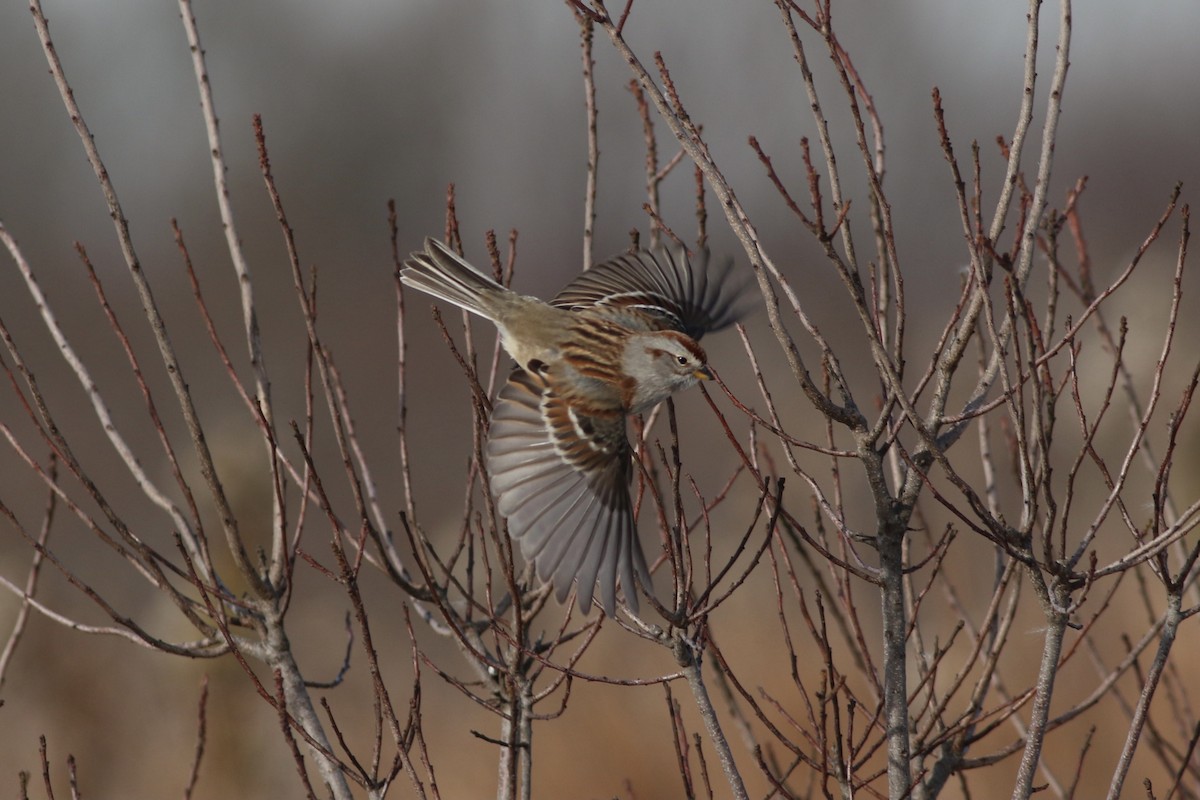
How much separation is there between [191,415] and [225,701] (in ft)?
24.2

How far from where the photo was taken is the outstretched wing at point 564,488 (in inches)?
118

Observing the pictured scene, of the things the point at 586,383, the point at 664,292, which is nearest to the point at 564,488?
the point at 586,383

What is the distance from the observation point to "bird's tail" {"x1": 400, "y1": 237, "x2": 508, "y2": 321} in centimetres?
411

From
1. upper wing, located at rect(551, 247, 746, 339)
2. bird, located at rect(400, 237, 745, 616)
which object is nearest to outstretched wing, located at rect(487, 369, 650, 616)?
bird, located at rect(400, 237, 745, 616)

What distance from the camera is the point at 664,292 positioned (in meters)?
4.16

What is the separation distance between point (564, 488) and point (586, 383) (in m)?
0.41

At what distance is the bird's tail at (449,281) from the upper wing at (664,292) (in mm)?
279

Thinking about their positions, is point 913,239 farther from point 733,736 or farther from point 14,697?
point 14,697

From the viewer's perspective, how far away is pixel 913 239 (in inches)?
925

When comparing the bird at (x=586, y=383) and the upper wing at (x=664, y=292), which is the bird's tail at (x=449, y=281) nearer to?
the bird at (x=586, y=383)

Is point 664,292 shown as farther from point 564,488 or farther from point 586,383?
point 564,488

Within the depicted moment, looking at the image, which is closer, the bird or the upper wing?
the bird

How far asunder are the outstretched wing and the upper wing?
23.6 inches

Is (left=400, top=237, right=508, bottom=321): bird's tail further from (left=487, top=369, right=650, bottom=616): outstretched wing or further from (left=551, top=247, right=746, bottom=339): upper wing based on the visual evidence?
(left=487, top=369, right=650, bottom=616): outstretched wing
